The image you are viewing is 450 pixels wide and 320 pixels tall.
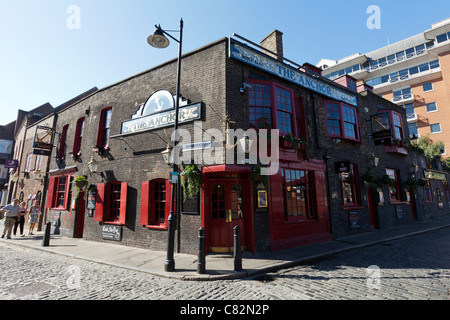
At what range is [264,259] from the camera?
703 cm

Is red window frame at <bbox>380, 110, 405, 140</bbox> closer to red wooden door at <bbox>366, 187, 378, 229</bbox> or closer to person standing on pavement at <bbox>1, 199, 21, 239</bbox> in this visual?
red wooden door at <bbox>366, 187, 378, 229</bbox>

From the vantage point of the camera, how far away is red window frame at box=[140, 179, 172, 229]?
8922 mm

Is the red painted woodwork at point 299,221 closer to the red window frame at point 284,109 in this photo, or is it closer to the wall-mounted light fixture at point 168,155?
the red window frame at point 284,109

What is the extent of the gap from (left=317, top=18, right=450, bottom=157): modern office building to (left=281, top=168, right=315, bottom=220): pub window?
26025mm

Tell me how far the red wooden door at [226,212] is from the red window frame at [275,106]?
2.69 meters

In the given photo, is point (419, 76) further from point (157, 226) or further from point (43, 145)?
point (43, 145)

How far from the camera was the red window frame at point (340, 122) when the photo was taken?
11.7 m

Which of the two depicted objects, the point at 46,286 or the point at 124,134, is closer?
the point at 46,286

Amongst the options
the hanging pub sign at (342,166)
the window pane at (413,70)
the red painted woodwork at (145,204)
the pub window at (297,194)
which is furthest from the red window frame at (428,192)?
the window pane at (413,70)

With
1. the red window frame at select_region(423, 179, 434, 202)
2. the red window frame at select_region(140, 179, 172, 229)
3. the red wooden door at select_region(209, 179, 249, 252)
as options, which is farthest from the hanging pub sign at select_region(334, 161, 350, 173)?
the red window frame at select_region(423, 179, 434, 202)

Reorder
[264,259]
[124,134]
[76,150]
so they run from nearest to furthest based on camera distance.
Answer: [264,259], [124,134], [76,150]
